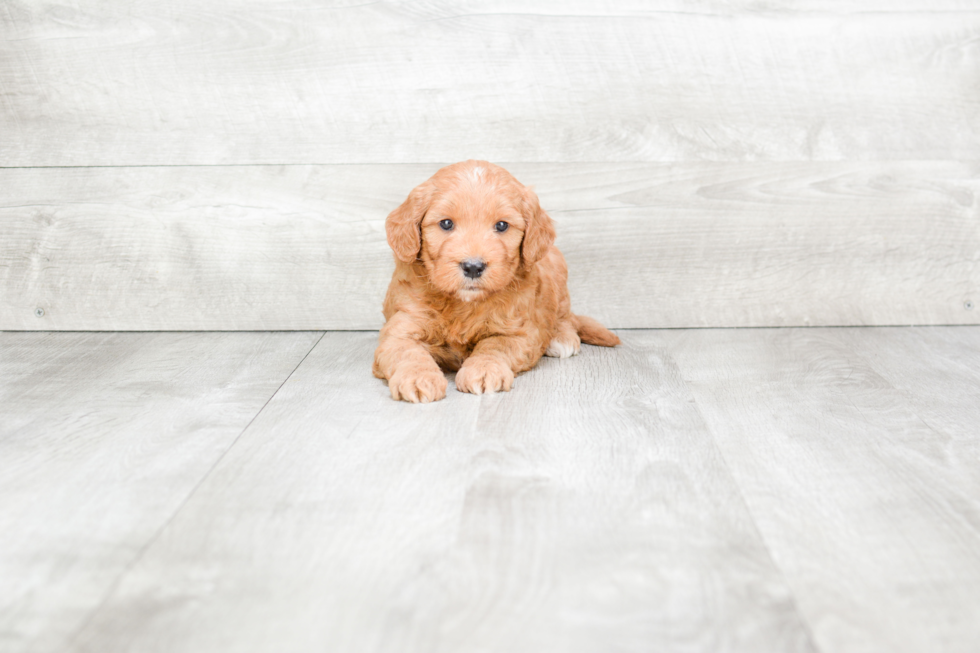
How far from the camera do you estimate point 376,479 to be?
159 cm

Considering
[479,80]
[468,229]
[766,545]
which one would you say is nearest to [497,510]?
[766,545]

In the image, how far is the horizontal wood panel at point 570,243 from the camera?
2.80 meters

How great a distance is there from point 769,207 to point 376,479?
6.09 ft

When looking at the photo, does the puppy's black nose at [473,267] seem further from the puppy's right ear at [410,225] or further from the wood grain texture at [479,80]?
the wood grain texture at [479,80]

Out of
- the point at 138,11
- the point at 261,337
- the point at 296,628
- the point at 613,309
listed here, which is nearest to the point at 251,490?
the point at 296,628

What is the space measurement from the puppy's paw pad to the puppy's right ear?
551mm

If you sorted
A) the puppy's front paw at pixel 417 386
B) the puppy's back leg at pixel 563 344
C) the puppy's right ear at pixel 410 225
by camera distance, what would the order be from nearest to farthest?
the puppy's front paw at pixel 417 386 → the puppy's right ear at pixel 410 225 → the puppy's back leg at pixel 563 344

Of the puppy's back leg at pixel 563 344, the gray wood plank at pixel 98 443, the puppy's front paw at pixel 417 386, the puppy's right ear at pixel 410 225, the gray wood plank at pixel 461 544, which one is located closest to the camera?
the gray wood plank at pixel 461 544

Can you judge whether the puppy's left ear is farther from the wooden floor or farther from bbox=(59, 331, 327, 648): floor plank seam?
bbox=(59, 331, 327, 648): floor plank seam

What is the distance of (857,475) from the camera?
1619mm

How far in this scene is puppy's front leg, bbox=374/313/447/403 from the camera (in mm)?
2041

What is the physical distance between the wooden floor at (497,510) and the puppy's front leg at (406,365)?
5 cm

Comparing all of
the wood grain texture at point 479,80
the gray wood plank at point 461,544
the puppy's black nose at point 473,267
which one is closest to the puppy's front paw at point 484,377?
the gray wood plank at point 461,544

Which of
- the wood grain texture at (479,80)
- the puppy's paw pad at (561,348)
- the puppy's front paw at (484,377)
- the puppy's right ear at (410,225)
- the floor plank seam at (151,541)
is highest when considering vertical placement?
the wood grain texture at (479,80)
